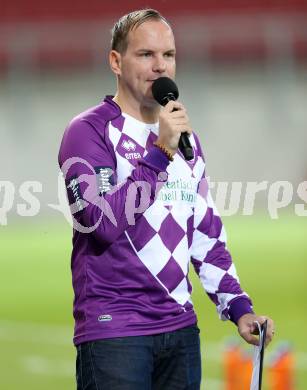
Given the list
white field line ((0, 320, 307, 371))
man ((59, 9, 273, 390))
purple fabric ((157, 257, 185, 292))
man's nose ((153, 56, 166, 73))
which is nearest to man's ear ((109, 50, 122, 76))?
man ((59, 9, 273, 390))

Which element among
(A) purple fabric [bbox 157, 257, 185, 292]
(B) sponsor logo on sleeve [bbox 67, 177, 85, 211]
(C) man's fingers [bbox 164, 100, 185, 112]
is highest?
(C) man's fingers [bbox 164, 100, 185, 112]

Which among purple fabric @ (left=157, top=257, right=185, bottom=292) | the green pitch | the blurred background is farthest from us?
the blurred background

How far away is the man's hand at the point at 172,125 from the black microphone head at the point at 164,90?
6 centimetres

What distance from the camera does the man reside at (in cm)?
272

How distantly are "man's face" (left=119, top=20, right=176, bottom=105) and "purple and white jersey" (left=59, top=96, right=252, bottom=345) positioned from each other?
82 mm

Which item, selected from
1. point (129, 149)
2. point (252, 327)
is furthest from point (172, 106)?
point (252, 327)

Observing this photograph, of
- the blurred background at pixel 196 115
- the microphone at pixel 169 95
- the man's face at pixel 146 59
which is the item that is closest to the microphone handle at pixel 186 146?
the microphone at pixel 169 95

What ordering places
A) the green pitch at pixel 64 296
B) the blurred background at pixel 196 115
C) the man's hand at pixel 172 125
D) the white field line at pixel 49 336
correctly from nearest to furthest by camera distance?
1. the man's hand at pixel 172 125
2. the green pitch at pixel 64 296
3. the white field line at pixel 49 336
4. the blurred background at pixel 196 115

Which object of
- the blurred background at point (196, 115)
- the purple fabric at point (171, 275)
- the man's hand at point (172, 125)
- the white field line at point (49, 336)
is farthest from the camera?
the blurred background at point (196, 115)

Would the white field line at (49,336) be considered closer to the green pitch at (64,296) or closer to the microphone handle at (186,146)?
the green pitch at (64,296)

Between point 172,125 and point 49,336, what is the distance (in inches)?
173

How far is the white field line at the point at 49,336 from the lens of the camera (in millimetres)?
5871

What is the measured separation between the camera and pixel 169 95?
2.78m

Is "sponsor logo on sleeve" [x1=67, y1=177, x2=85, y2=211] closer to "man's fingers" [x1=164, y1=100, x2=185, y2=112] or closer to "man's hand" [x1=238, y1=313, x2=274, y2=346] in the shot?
"man's fingers" [x1=164, y1=100, x2=185, y2=112]
